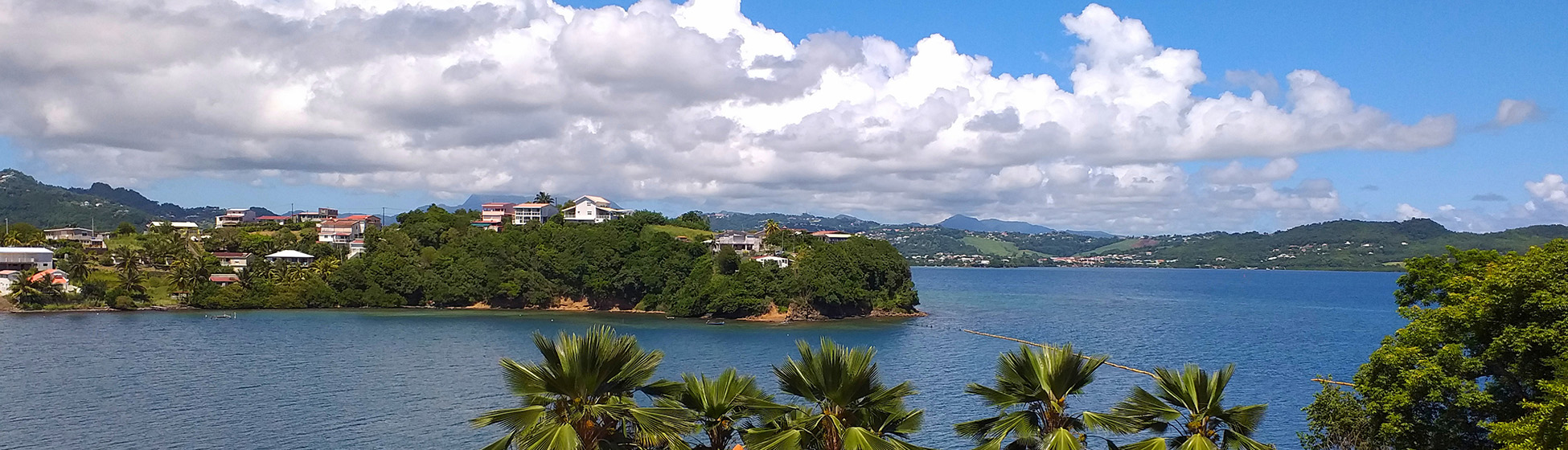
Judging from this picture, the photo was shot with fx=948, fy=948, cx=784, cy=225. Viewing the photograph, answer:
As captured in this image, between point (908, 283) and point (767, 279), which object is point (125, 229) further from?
point (908, 283)

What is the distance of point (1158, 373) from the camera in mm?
12180

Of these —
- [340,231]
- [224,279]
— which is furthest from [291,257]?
[340,231]

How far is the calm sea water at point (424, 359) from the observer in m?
36.8

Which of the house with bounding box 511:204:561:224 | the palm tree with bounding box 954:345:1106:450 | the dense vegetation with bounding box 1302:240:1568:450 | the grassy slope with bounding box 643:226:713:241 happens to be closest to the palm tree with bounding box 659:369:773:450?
the palm tree with bounding box 954:345:1106:450

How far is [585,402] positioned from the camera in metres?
11.2

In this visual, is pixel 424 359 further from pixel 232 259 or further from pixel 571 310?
pixel 232 259

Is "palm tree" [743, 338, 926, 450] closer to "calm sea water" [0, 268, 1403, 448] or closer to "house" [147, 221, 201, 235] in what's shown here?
"calm sea water" [0, 268, 1403, 448]

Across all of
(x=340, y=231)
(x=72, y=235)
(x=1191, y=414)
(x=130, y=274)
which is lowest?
(x=1191, y=414)

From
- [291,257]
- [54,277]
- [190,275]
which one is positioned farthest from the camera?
[291,257]

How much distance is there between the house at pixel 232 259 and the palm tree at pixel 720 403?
111 metres

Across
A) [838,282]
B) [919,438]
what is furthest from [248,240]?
[919,438]

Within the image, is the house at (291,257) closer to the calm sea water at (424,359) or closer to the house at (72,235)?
the calm sea water at (424,359)

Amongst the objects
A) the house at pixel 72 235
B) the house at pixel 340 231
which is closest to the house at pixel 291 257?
the house at pixel 340 231

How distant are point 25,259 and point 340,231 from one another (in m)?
32.6
